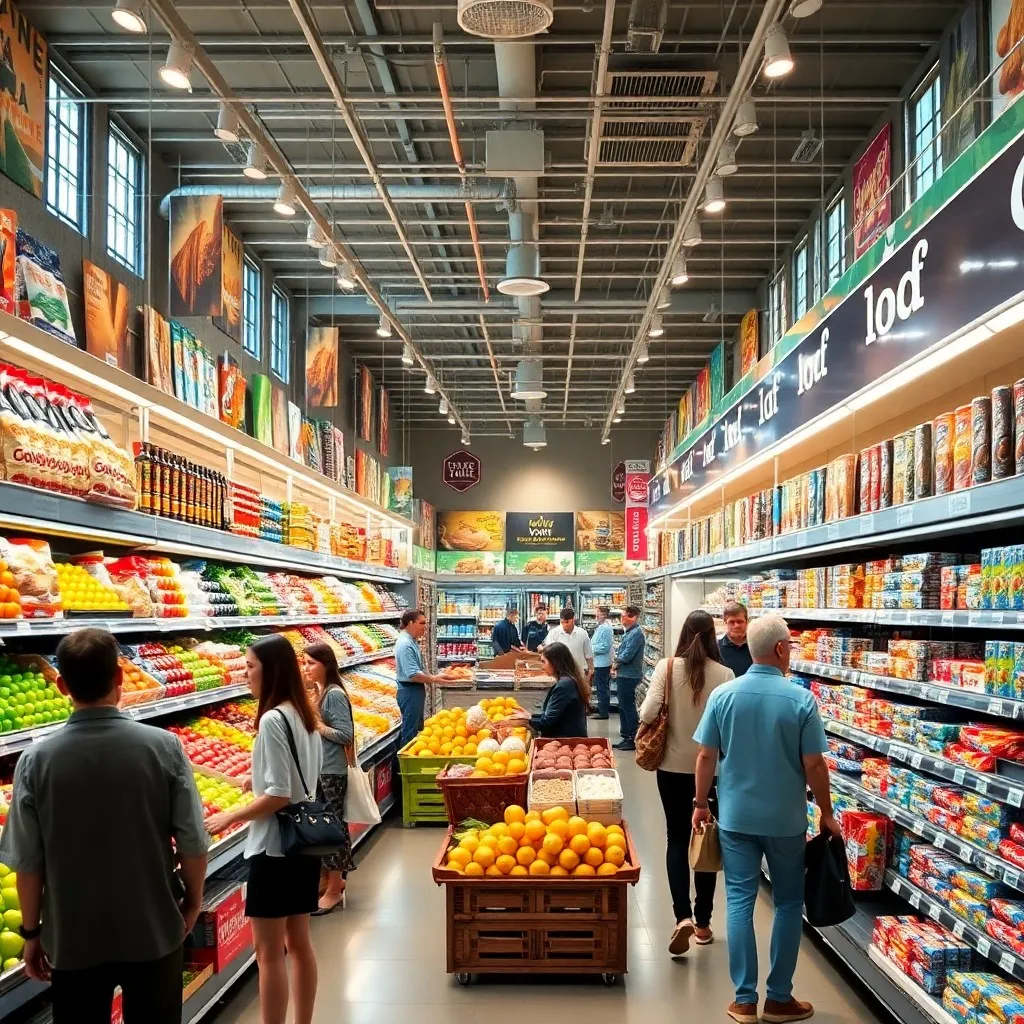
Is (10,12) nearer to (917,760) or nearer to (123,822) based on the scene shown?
(123,822)

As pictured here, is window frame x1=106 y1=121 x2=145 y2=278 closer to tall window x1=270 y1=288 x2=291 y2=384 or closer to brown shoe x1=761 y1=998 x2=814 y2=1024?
tall window x1=270 y1=288 x2=291 y2=384

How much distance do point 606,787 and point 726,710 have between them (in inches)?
70.2

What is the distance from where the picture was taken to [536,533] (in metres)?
24.8

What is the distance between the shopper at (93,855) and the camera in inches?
119

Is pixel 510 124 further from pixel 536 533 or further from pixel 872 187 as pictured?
pixel 536 533

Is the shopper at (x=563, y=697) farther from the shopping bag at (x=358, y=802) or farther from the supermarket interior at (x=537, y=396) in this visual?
the shopping bag at (x=358, y=802)

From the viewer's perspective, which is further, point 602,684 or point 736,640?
point 602,684

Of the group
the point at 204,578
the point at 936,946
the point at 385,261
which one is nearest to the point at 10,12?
the point at 204,578

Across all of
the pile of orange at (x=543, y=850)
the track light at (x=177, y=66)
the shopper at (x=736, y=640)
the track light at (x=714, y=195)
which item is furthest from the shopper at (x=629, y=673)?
the track light at (x=177, y=66)

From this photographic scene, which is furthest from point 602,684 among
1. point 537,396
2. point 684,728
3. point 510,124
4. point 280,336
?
point 684,728

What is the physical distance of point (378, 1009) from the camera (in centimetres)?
501

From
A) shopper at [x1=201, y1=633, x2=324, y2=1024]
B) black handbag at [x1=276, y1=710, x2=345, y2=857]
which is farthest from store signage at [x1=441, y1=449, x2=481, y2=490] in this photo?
black handbag at [x1=276, y1=710, x2=345, y2=857]

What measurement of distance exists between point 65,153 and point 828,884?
27.0 ft

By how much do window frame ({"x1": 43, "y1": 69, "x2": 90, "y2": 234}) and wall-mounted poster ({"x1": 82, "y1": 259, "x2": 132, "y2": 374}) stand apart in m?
0.44
